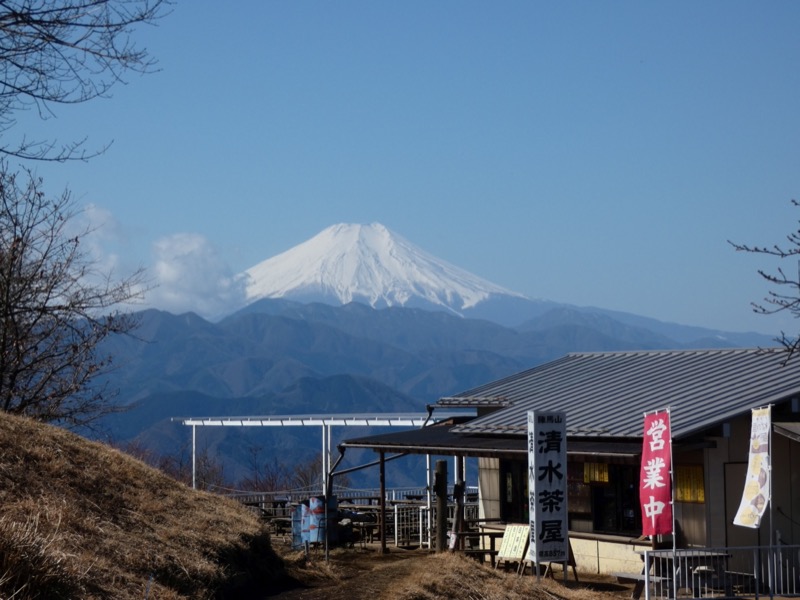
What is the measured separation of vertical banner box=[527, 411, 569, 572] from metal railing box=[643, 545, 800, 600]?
4.49ft

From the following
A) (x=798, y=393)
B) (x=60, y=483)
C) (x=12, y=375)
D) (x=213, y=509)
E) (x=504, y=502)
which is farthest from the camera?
(x=504, y=502)

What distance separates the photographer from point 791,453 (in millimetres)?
17750

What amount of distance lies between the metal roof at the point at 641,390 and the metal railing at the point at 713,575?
1.87 metres

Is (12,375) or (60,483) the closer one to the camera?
(60,483)

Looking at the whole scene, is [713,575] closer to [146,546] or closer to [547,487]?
[547,487]

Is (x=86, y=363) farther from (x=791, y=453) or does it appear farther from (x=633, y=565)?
(x=791, y=453)

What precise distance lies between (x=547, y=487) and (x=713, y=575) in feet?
8.53

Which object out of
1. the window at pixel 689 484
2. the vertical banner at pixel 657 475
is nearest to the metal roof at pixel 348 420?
the window at pixel 689 484

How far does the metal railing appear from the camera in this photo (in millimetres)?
14922

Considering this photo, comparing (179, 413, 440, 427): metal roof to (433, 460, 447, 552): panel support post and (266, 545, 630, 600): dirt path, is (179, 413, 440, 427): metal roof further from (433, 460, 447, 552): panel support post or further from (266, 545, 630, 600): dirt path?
(266, 545, 630, 600): dirt path

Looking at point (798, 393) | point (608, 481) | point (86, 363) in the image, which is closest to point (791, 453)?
point (798, 393)

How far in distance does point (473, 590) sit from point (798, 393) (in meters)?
7.56

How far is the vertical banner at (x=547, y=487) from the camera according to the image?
51.0 ft

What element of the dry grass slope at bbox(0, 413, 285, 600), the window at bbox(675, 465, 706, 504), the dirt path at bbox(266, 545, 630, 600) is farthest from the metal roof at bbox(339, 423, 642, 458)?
the dry grass slope at bbox(0, 413, 285, 600)
